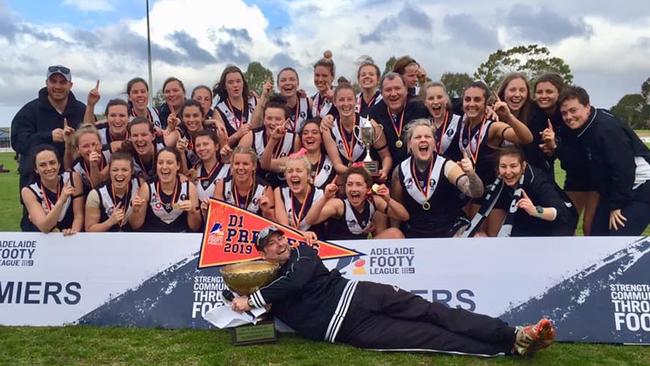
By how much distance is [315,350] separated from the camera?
4.13 m

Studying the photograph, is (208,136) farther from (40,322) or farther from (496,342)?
(496,342)

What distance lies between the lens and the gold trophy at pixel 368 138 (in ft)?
18.1

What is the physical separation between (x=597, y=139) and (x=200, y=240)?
364 cm

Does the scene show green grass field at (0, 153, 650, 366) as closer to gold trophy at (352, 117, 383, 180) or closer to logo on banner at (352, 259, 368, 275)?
logo on banner at (352, 259, 368, 275)

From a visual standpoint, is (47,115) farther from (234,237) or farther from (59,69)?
(234,237)

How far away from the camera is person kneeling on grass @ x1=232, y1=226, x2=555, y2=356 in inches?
156

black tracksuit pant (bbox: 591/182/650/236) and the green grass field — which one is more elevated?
black tracksuit pant (bbox: 591/182/650/236)

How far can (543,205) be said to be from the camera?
4.98m

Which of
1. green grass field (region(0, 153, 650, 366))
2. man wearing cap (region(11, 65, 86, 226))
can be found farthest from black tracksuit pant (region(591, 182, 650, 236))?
man wearing cap (region(11, 65, 86, 226))

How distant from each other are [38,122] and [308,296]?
14.0 feet

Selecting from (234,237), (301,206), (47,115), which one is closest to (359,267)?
(301,206)

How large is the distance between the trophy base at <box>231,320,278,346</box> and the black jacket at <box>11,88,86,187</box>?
3.43m

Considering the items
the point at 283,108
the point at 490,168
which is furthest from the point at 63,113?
the point at 490,168

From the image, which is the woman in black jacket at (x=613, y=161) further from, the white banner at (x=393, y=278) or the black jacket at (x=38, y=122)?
the black jacket at (x=38, y=122)
